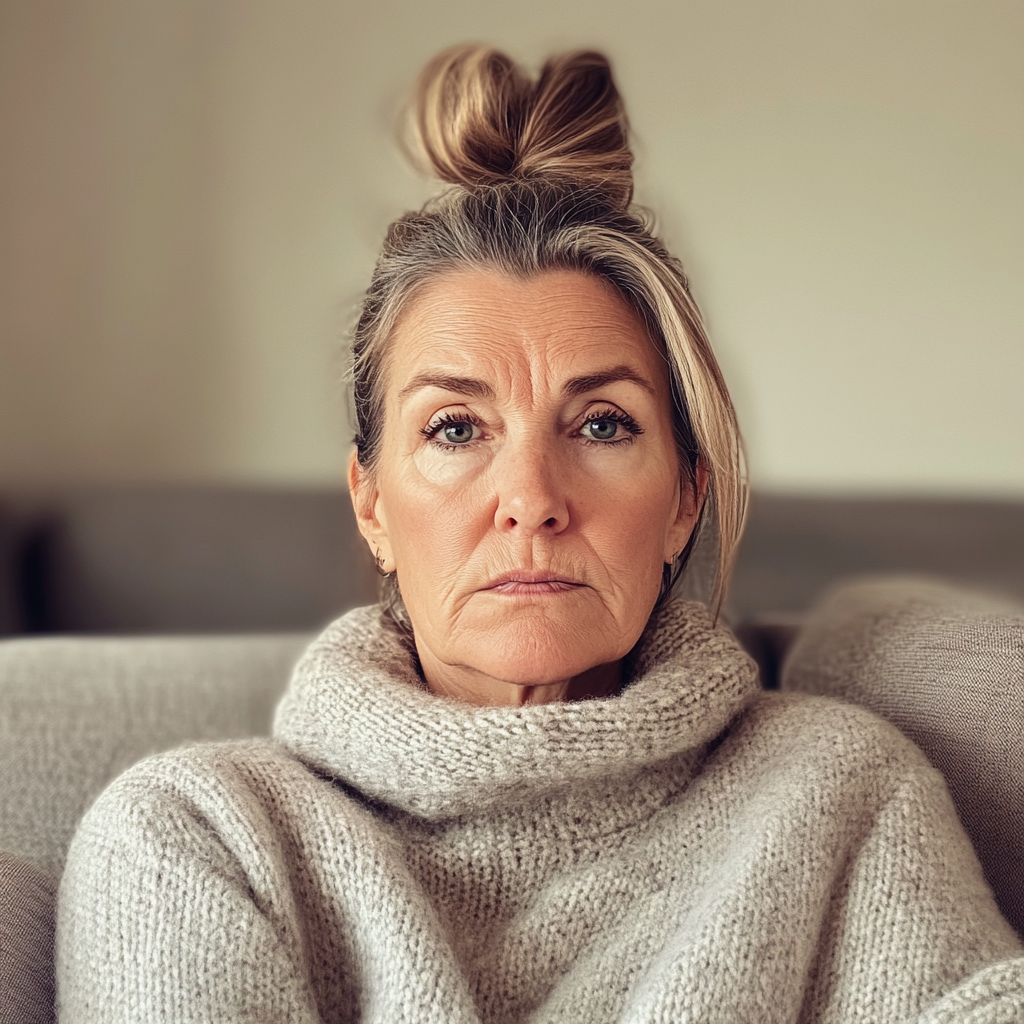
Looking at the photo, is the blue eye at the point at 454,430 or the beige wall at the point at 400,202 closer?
the blue eye at the point at 454,430

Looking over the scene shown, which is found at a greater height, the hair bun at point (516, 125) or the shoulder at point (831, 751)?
the hair bun at point (516, 125)

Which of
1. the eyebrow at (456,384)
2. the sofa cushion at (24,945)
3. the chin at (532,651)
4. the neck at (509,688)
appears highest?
the eyebrow at (456,384)

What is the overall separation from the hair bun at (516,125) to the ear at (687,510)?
288 millimetres

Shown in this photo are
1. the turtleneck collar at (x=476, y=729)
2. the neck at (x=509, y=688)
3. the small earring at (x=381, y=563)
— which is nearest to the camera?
the turtleneck collar at (x=476, y=729)

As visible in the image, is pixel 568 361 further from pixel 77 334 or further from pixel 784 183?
pixel 77 334

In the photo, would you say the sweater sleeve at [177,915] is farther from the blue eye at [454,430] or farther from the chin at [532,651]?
the blue eye at [454,430]

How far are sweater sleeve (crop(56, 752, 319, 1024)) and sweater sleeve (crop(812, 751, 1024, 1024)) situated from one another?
1.45 feet

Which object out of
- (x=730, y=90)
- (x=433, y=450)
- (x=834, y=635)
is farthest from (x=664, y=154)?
(x=433, y=450)

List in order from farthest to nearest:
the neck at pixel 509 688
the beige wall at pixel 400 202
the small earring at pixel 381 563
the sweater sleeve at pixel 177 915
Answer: the beige wall at pixel 400 202
the small earring at pixel 381 563
the neck at pixel 509 688
the sweater sleeve at pixel 177 915

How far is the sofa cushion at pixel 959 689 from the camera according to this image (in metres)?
1.07

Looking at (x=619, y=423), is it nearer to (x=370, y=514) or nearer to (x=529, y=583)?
(x=529, y=583)

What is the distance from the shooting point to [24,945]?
2.99 feet

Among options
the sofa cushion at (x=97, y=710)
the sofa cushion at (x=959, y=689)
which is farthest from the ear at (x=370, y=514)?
the sofa cushion at (x=959, y=689)

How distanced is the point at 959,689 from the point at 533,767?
488 mm
